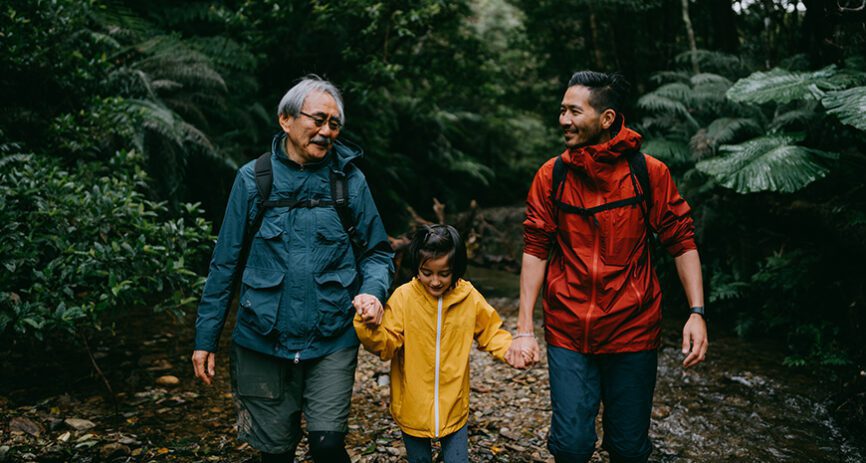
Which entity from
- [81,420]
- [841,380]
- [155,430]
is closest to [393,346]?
[155,430]

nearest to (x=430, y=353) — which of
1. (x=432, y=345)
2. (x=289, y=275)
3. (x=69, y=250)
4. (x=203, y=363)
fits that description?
(x=432, y=345)

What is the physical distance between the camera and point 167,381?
14.6ft

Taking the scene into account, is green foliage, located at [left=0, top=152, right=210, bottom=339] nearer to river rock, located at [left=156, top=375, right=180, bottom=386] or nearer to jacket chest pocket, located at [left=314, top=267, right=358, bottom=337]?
river rock, located at [left=156, top=375, right=180, bottom=386]

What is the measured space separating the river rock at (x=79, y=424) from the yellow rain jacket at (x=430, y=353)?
7.29 feet

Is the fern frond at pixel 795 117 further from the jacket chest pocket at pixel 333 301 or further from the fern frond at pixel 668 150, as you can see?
the jacket chest pocket at pixel 333 301

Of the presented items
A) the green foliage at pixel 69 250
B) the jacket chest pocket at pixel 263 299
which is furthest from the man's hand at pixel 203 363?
the green foliage at pixel 69 250

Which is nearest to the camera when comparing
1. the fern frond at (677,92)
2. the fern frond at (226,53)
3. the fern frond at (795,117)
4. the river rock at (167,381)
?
the river rock at (167,381)

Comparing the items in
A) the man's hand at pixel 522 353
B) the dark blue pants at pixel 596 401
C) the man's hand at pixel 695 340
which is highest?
the man's hand at pixel 695 340

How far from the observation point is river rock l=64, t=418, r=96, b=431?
12.0ft

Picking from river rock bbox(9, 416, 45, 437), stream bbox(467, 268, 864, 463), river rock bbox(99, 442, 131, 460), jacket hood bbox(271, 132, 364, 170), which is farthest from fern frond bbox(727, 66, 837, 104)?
river rock bbox(9, 416, 45, 437)

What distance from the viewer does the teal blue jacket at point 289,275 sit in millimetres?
2461

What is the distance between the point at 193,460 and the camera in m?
3.42

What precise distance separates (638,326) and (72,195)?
3513 millimetres

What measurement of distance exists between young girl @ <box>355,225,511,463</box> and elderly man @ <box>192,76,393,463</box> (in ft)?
0.56
